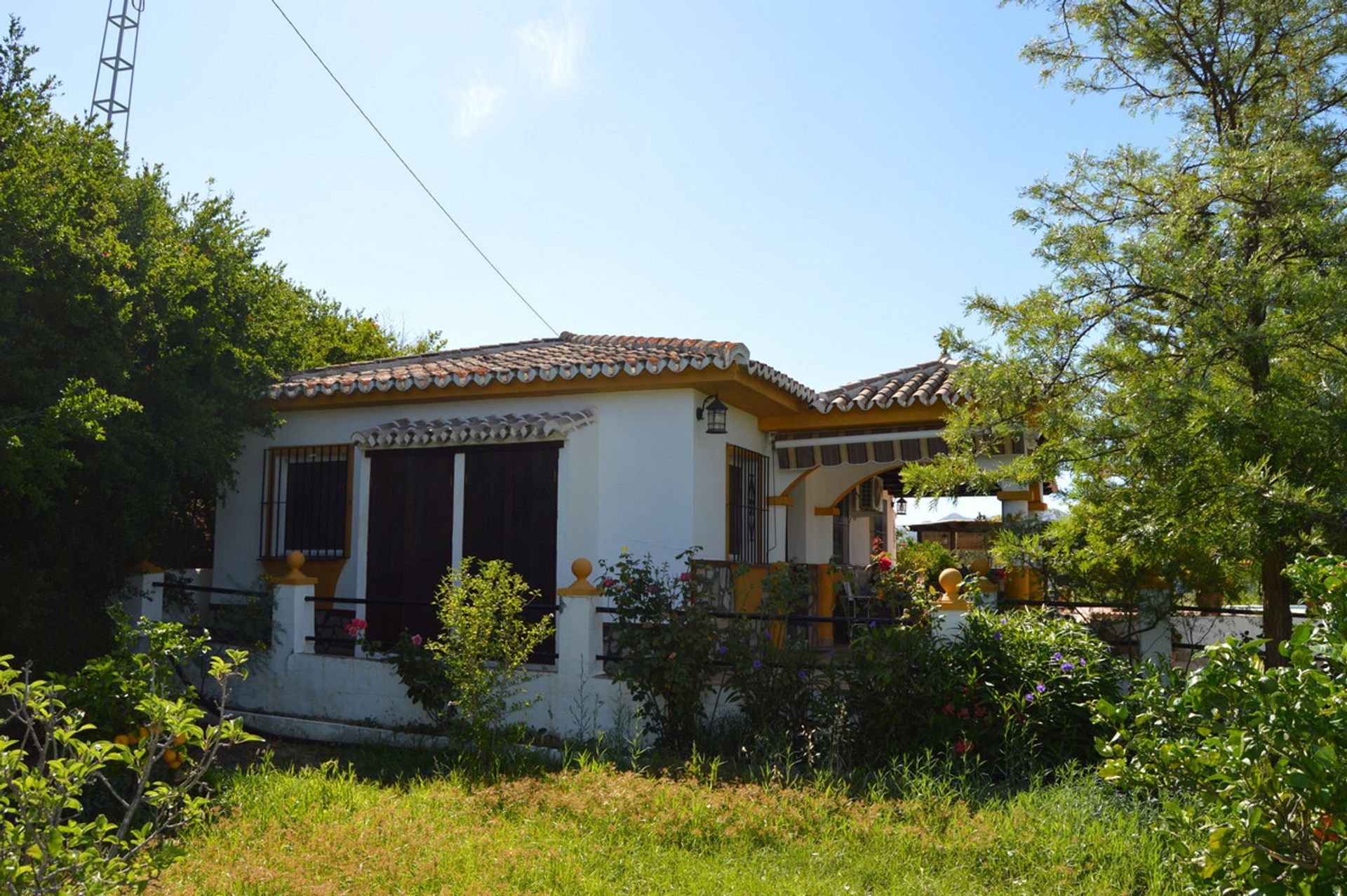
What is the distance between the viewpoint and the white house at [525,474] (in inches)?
394

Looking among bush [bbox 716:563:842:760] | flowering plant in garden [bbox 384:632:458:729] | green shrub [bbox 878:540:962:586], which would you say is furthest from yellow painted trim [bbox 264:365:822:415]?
green shrub [bbox 878:540:962:586]

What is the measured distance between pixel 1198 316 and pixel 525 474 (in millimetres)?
6451

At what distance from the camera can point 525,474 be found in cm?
1048

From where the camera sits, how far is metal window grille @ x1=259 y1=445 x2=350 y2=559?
12141mm

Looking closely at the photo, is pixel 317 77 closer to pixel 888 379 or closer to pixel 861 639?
pixel 888 379

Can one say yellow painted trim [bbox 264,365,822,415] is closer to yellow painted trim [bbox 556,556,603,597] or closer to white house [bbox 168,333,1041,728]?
white house [bbox 168,333,1041,728]

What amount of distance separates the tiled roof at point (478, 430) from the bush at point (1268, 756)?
7.28 m

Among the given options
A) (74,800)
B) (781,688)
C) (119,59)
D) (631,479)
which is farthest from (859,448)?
(119,59)

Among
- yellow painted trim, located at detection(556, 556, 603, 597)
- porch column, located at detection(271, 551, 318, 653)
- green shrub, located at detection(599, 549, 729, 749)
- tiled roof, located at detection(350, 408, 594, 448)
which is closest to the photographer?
green shrub, located at detection(599, 549, 729, 749)

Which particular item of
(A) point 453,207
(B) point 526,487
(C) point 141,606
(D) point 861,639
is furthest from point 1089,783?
(A) point 453,207

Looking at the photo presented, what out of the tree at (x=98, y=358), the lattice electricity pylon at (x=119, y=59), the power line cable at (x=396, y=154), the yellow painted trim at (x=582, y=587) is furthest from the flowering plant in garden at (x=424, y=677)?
the lattice electricity pylon at (x=119, y=59)

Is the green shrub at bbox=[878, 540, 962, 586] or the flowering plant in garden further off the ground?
the green shrub at bbox=[878, 540, 962, 586]

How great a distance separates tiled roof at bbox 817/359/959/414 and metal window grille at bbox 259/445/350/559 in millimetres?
5939

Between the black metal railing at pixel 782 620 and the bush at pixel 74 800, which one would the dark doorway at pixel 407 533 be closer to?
the black metal railing at pixel 782 620
